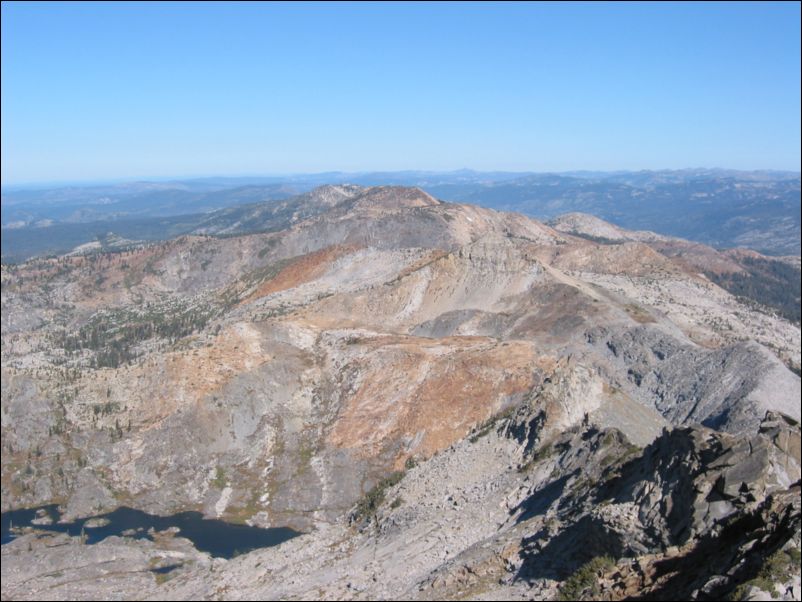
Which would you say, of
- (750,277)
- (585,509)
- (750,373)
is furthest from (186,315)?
(750,277)

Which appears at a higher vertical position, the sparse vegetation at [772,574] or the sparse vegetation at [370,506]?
the sparse vegetation at [772,574]

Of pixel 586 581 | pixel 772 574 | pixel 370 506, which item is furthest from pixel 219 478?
pixel 772 574

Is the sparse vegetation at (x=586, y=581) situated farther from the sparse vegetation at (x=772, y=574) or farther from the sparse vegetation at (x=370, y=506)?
the sparse vegetation at (x=370, y=506)

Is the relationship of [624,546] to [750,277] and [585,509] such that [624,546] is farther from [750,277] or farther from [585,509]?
[750,277]

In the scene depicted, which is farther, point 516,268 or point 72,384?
point 516,268

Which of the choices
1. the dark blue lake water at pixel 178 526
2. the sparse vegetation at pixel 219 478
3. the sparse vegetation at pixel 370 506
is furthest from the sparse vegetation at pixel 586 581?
the sparse vegetation at pixel 219 478

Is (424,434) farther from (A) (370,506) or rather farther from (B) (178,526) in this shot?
(B) (178,526)
